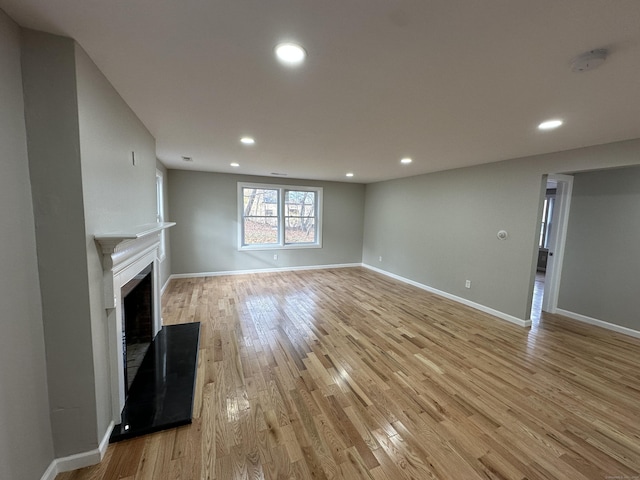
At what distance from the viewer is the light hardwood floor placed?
1.50m

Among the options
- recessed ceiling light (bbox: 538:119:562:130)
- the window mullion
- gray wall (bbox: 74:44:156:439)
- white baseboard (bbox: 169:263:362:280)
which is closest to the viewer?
gray wall (bbox: 74:44:156:439)

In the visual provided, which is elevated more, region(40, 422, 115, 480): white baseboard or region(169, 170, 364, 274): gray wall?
region(169, 170, 364, 274): gray wall

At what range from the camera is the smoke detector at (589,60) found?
1.26 metres

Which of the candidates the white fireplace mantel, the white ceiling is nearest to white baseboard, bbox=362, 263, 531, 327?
the white ceiling

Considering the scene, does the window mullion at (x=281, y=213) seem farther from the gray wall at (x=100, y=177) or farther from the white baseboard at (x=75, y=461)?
the white baseboard at (x=75, y=461)

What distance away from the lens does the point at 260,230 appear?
6.19 m

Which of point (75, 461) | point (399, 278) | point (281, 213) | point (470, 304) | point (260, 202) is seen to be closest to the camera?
point (75, 461)

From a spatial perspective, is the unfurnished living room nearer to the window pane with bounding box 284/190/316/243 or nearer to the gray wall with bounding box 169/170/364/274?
the gray wall with bounding box 169/170/364/274

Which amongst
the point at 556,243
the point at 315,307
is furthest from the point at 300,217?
the point at 556,243

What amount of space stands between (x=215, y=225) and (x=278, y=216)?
4.81ft

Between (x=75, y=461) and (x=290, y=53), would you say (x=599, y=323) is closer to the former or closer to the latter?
(x=290, y=53)

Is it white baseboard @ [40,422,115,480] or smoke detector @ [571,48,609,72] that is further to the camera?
white baseboard @ [40,422,115,480]

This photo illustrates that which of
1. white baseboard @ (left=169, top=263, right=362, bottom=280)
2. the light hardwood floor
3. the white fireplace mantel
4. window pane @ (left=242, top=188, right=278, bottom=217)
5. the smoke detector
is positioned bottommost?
the light hardwood floor

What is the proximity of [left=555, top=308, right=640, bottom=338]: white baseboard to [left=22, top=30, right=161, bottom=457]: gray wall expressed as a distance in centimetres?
559
